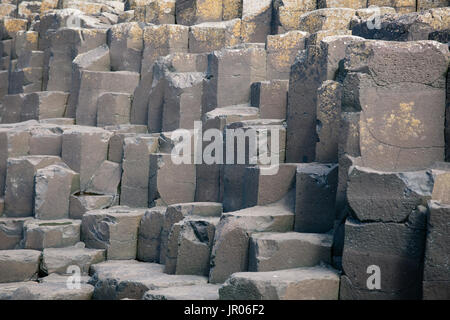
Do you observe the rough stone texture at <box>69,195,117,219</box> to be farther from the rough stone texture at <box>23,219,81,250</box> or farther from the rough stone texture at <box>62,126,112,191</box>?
the rough stone texture at <box>23,219,81,250</box>

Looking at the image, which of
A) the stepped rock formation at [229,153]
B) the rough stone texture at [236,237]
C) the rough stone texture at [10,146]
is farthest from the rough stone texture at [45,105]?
the rough stone texture at [236,237]

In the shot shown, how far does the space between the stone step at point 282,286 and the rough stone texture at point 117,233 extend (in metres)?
3.67

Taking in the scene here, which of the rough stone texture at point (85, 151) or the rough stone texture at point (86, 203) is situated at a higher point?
the rough stone texture at point (85, 151)

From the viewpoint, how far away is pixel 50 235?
8.57 m

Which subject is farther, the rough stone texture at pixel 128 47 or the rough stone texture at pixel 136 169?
the rough stone texture at pixel 128 47

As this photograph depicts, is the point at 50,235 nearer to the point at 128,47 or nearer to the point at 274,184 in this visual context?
the point at 274,184

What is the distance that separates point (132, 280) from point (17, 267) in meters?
2.37

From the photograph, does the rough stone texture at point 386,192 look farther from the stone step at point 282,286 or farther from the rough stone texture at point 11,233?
the rough stone texture at point 11,233

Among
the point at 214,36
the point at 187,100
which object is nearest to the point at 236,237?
the point at 187,100

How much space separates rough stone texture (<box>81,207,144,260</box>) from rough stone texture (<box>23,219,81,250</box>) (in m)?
0.42

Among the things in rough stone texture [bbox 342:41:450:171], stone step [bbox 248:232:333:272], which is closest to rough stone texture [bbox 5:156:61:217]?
stone step [bbox 248:232:333:272]

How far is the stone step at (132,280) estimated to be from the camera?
603cm
